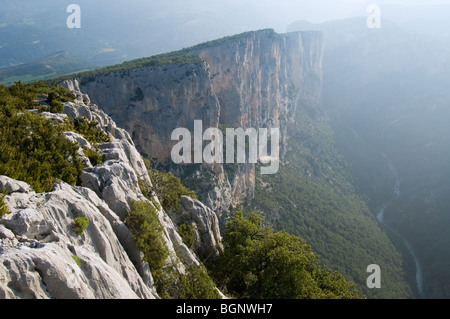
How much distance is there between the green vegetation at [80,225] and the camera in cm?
1312

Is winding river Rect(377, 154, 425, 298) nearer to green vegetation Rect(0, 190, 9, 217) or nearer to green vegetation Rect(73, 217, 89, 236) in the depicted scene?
green vegetation Rect(73, 217, 89, 236)

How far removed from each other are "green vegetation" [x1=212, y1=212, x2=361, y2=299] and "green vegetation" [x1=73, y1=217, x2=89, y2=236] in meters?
14.1

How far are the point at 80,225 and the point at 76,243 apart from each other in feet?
2.36

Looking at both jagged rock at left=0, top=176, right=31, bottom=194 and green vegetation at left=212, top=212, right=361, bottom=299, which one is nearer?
jagged rock at left=0, top=176, right=31, bottom=194

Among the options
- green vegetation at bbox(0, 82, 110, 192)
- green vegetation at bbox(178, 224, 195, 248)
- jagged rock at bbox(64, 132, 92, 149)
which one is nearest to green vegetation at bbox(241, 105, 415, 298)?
green vegetation at bbox(178, 224, 195, 248)

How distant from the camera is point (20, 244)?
1102 cm

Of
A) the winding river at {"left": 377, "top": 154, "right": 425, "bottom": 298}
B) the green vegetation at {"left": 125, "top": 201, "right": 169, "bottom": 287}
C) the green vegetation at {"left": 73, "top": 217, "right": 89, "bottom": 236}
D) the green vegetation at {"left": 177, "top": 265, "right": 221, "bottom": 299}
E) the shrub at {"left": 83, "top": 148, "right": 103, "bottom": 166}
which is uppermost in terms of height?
the shrub at {"left": 83, "top": 148, "right": 103, "bottom": 166}

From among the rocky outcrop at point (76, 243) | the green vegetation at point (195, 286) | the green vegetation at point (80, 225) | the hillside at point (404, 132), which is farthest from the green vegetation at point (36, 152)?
the hillside at point (404, 132)

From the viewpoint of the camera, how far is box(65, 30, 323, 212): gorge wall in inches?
2367

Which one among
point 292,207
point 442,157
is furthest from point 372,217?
point 442,157

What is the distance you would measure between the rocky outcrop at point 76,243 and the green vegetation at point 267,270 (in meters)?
7.52

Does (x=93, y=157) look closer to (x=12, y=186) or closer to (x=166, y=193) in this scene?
(x=12, y=186)
